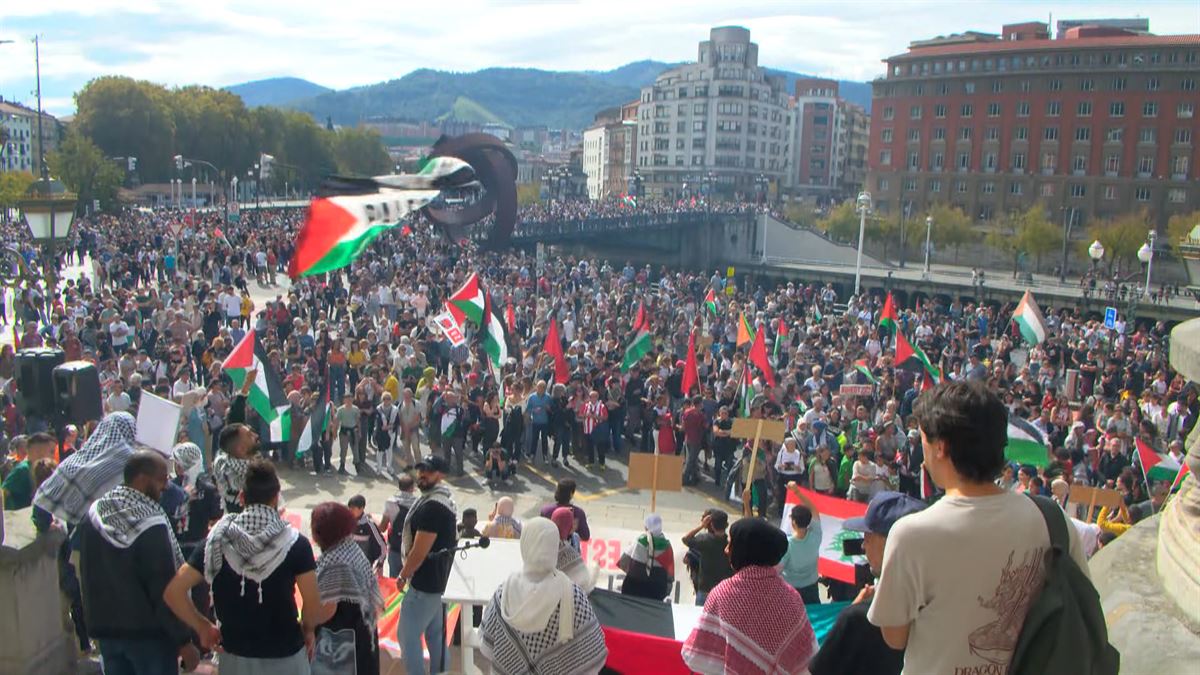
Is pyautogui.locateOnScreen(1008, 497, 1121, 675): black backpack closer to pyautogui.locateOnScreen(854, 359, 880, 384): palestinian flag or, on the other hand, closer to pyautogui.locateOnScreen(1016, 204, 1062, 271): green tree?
pyautogui.locateOnScreen(854, 359, 880, 384): palestinian flag

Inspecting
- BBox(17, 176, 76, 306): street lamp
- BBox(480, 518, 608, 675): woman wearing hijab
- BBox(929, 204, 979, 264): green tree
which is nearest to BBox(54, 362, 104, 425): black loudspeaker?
BBox(480, 518, 608, 675): woman wearing hijab

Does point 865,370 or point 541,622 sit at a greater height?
point 541,622

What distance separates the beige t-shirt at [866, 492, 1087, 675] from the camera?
105 inches

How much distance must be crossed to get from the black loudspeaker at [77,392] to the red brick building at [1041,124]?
78.7m

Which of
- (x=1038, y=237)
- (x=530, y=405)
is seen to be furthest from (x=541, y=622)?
(x=1038, y=237)

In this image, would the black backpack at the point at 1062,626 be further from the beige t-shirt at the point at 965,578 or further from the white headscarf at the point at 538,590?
the white headscarf at the point at 538,590

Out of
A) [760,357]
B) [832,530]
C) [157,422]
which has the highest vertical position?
[157,422]

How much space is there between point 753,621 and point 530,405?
11.3 m

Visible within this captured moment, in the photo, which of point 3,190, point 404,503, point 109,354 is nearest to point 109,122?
point 3,190

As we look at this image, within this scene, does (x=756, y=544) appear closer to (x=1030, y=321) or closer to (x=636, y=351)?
(x=636, y=351)

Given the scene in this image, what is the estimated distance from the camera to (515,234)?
180ft

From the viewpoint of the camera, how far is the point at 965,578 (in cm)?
269

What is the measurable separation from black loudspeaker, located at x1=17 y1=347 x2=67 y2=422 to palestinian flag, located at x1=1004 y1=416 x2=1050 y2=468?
1022 cm

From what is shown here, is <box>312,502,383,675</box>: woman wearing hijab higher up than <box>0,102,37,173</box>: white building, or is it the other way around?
<box>0,102,37,173</box>: white building
